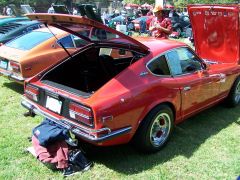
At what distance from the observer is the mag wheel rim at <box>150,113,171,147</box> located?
169 inches

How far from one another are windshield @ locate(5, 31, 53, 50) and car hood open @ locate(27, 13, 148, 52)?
279 cm

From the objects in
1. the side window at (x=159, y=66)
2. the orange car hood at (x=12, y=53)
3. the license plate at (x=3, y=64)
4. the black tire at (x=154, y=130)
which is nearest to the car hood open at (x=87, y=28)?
the side window at (x=159, y=66)

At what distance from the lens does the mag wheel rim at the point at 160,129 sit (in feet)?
14.1

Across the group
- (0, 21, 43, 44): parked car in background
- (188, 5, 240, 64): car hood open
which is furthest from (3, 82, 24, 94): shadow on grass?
(188, 5, 240, 64): car hood open

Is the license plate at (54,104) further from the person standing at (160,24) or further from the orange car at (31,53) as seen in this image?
the person standing at (160,24)

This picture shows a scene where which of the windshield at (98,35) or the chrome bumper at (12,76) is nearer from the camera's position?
the windshield at (98,35)

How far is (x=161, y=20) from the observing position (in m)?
7.01

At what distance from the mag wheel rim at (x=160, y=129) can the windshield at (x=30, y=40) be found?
375 cm

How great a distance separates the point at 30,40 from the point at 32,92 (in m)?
3.04

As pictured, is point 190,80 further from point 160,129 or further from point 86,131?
point 86,131

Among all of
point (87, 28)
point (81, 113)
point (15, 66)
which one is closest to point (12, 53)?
point (15, 66)

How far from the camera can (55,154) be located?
3.94 meters

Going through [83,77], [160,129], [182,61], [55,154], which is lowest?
[55,154]

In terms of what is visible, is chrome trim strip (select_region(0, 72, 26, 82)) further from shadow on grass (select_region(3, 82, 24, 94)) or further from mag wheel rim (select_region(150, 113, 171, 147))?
mag wheel rim (select_region(150, 113, 171, 147))
